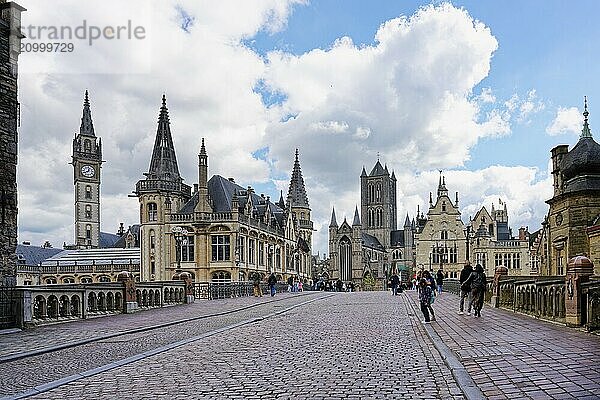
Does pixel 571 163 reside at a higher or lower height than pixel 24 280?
higher

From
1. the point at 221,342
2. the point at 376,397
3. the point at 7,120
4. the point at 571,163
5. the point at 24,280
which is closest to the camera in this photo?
the point at 376,397

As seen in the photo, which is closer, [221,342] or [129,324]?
[221,342]

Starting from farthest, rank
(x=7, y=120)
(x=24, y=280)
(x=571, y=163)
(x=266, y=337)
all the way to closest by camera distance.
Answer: (x=24, y=280)
(x=571, y=163)
(x=7, y=120)
(x=266, y=337)

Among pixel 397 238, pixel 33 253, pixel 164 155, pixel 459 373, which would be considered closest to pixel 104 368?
pixel 459 373

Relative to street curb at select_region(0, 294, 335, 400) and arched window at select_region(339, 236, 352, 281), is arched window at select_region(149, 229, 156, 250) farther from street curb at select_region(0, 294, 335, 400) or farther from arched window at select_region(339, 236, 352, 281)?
arched window at select_region(339, 236, 352, 281)

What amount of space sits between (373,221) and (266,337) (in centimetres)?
15151

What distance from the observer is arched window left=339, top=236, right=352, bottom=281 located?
141875 millimetres

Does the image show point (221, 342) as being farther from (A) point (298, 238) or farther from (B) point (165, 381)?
(A) point (298, 238)

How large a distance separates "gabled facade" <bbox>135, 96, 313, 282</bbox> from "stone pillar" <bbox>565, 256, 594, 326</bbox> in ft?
140

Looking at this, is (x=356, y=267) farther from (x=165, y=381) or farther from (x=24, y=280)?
(x=165, y=381)

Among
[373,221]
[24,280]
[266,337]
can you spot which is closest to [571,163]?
[266,337]

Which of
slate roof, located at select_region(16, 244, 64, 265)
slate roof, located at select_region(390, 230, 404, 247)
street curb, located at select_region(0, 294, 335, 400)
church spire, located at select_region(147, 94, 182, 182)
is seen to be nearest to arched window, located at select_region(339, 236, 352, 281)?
slate roof, located at select_region(390, 230, 404, 247)

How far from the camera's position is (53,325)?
20.5m

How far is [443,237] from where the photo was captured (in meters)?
97.6
